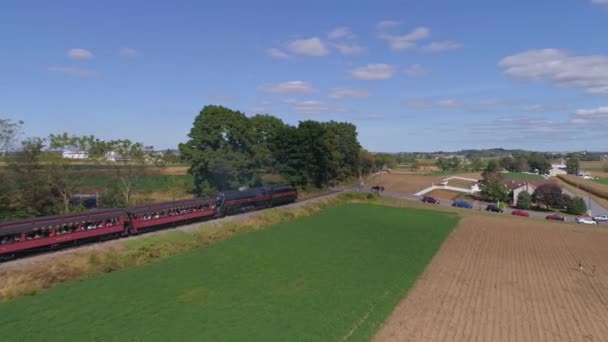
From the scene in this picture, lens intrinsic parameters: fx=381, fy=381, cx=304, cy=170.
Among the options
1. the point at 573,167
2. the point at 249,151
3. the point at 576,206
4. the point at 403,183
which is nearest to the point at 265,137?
the point at 249,151

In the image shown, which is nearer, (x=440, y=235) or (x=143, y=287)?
(x=143, y=287)

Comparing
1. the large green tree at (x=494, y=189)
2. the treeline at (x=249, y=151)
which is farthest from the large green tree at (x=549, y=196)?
the treeline at (x=249, y=151)

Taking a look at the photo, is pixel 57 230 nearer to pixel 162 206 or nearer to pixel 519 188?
pixel 162 206

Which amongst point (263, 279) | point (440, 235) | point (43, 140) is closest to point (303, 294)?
point (263, 279)

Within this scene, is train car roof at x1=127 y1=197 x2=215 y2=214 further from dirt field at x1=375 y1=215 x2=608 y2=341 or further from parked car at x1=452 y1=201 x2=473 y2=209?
parked car at x1=452 y1=201 x2=473 y2=209

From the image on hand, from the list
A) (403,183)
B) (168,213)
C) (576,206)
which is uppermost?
(168,213)


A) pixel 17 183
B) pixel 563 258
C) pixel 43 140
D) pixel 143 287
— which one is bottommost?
pixel 563 258

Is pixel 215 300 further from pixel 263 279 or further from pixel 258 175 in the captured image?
pixel 258 175
